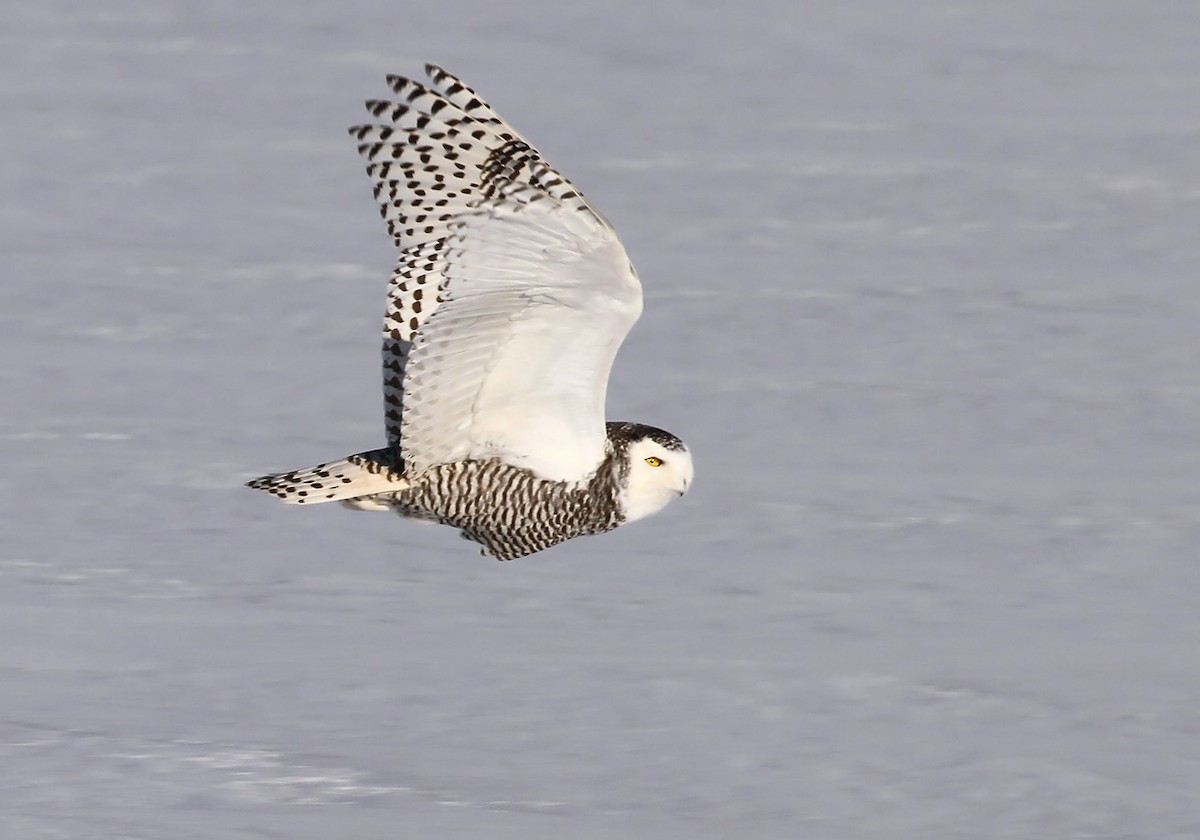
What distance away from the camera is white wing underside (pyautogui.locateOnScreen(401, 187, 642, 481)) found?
6.53 m

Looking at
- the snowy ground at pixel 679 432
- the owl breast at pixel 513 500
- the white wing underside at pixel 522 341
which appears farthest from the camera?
the snowy ground at pixel 679 432

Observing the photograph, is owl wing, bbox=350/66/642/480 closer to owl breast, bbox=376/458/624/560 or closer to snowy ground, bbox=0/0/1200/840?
owl breast, bbox=376/458/624/560

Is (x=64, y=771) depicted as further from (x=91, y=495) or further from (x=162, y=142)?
(x=162, y=142)

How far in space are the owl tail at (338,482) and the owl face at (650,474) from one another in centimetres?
69

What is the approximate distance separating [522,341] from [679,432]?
297 centimetres

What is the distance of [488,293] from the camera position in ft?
22.1

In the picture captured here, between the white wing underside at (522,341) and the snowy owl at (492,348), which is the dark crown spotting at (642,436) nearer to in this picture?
the snowy owl at (492,348)

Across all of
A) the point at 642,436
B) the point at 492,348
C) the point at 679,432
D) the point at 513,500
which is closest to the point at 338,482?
the point at 513,500

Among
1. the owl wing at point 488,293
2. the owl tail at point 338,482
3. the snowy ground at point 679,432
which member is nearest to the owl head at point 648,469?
the owl wing at point 488,293

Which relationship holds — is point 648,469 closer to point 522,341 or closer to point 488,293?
point 522,341

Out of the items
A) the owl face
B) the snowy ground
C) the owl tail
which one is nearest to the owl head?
the owl face

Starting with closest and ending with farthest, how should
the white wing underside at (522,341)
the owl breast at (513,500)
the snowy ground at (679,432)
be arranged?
the white wing underside at (522,341) → the owl breast at (513,500) → the snowy ground at (679,432)

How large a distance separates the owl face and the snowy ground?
79cm

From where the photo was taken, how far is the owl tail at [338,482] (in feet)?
24.2
